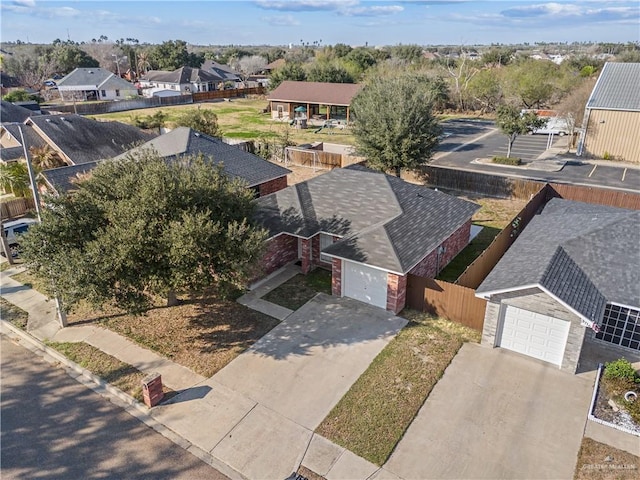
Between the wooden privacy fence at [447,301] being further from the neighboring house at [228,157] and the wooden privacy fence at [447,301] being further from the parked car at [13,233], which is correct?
the parked car at [13,233]

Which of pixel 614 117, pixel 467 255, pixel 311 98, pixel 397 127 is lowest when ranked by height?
pixel 467 255

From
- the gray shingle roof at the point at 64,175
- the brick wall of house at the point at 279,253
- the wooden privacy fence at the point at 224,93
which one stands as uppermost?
the wooden privacy fence at the point at 224,93

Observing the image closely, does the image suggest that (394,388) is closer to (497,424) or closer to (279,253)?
(497,424)

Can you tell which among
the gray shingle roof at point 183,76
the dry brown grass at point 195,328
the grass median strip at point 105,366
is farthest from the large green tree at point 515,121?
the gray shingle roof at point 183,76

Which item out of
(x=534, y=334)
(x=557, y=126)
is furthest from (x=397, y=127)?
(x=557, y=126)

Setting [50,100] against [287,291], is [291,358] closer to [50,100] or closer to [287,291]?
[287,291]
